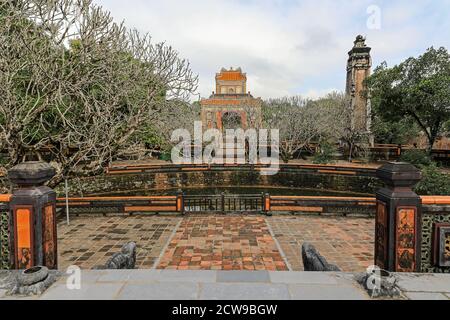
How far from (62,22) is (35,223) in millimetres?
5300

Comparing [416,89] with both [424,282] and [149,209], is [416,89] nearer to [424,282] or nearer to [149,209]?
[149,209]

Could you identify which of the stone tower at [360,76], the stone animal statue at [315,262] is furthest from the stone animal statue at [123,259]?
the stone tower at [360,76]

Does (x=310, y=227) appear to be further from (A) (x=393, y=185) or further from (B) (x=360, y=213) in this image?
(A) (x=393, y=185)

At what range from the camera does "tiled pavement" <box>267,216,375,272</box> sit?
6426 millimetres

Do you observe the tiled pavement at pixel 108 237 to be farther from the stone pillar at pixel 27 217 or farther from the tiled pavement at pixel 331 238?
the tiled pavement at pixel 331 238

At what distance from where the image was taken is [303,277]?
3.12 meters

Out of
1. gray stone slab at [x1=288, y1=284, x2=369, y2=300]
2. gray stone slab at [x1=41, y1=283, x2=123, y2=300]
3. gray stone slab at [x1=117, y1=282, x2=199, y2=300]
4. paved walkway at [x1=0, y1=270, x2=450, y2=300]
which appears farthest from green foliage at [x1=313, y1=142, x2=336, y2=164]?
gray stone slab at [x1=41, y1=283, x2=123, y2=300]

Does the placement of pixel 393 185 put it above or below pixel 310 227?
above

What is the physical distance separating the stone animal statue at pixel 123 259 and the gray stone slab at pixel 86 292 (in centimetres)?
70

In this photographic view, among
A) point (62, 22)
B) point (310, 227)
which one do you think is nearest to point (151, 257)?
point (310, 227)

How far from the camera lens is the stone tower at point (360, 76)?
87.3 ft

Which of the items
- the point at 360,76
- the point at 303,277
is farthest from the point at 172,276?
the point at 360,76

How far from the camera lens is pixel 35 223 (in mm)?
3689
